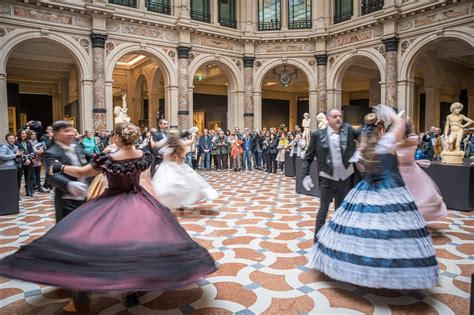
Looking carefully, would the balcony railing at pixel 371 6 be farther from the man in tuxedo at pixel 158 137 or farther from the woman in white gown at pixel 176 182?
the woman in white gown at pixel 176 182

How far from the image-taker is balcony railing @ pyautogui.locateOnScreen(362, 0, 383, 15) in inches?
554

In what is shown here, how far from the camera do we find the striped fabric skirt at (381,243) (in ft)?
8.86

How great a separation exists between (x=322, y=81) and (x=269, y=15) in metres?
4.25

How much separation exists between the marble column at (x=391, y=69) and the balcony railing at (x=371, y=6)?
1527 millimetres

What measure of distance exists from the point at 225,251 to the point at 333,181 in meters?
1.51

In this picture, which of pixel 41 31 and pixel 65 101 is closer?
pixel 41 31

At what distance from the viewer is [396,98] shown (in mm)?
13891

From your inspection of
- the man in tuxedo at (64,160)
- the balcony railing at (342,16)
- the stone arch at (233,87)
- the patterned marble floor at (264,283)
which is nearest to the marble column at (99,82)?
the stone arch at (233,87)

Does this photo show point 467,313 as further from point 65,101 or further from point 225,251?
point 65,101

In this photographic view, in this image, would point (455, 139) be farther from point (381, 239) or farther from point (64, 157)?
point (64, 157)

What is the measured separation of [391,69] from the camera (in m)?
13.8

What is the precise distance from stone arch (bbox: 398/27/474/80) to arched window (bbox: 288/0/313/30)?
199 inches

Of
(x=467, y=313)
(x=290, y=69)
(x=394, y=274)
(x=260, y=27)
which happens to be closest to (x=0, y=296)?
(x=394, y=274)

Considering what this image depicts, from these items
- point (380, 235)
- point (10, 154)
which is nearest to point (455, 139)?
point (380, 235)
